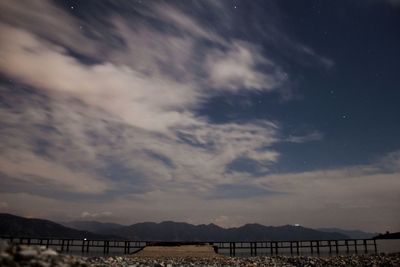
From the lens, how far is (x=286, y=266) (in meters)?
26.9

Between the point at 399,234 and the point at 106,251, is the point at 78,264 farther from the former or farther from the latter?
the point at 399,234

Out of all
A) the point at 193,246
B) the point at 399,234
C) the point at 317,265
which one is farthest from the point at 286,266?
the point at 399,234

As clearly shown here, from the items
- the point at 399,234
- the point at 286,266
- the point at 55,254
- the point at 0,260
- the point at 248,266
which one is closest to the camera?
the point at 0,260

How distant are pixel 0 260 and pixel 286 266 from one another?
23.9m

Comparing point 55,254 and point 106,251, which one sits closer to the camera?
point 55,254

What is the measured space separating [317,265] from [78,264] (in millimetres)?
23406

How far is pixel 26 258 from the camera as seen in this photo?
25.5 ft

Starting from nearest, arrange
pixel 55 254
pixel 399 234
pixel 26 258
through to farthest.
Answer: pixel 26 258 → pixel 55 254 → pixel 399 234

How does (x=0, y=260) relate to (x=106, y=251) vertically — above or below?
above

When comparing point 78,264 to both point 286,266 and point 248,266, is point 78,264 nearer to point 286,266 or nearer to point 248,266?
point 248,266

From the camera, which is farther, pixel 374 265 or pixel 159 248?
pixel 159 248

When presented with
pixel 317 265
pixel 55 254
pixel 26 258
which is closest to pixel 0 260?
pixel 26 258

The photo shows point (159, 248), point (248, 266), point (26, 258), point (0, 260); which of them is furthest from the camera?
point (159, 248)

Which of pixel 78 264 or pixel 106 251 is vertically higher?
pixel 78 264
